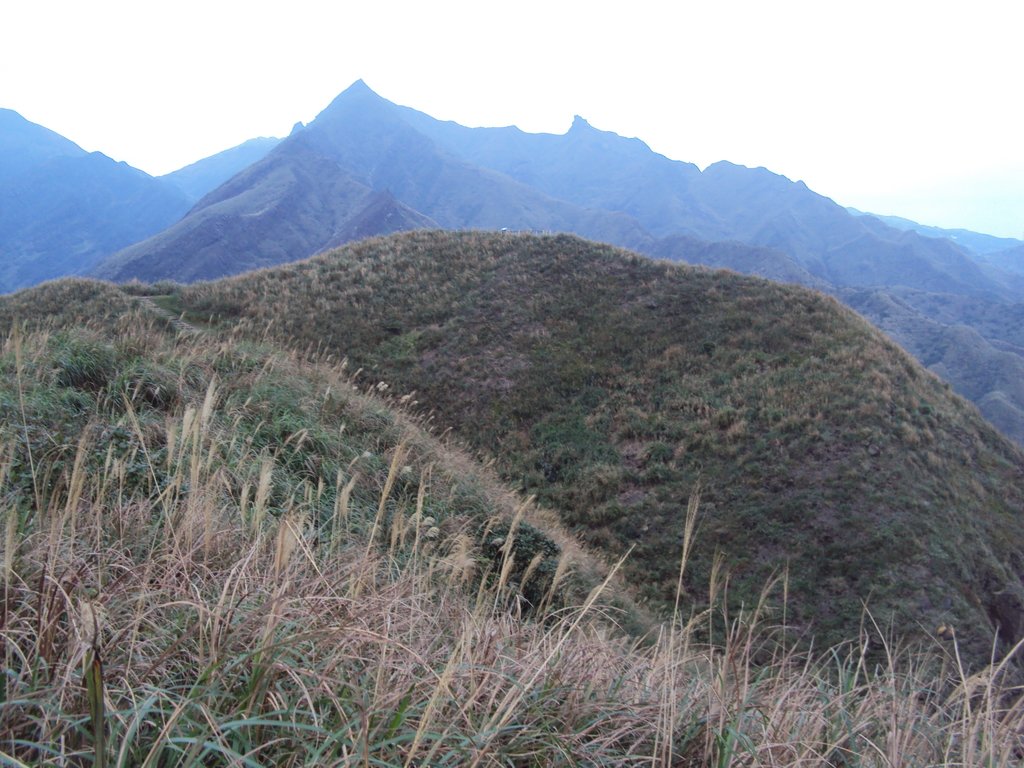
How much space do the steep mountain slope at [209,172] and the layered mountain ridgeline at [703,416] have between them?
171143 millimetres

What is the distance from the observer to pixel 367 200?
125000 mm

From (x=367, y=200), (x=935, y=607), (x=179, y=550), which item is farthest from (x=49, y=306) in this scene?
(x=367, y=200)

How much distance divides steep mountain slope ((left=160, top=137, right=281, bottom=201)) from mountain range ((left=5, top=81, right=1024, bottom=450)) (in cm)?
87

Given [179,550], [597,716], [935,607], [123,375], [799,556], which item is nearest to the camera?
[597,716]

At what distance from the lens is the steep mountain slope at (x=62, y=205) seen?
11244cm

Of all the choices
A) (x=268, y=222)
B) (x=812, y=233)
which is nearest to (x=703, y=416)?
(x=268, y=222)

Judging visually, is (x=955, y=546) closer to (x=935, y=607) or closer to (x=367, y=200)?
(x=935, y=607)

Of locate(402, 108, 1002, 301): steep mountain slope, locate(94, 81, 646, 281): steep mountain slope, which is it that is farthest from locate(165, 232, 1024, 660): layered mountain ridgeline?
locate(402, 108, 1002, 301): steep mountain slope

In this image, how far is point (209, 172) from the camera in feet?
608

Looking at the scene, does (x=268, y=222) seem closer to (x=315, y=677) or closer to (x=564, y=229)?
(x=564, y=229)

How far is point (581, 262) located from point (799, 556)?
1605 centimetres

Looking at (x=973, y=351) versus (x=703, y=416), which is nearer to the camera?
(x=703, y=416)

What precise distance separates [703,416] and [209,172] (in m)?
210

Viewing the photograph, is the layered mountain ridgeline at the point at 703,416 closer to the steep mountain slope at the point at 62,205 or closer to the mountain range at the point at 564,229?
the mountain range at the point at 564,229
